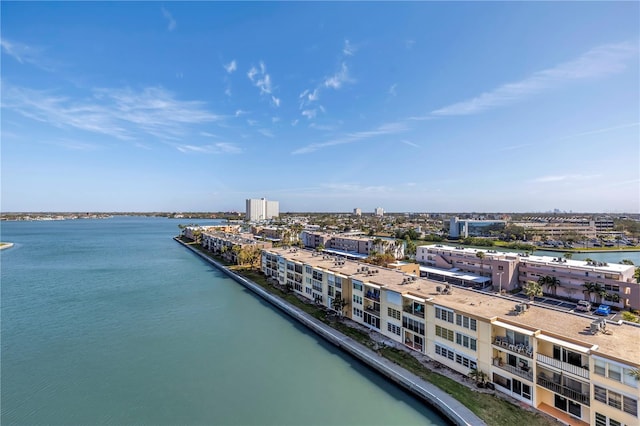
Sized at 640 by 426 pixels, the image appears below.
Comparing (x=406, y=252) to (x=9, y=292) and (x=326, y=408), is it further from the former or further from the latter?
(x=9, y=292)

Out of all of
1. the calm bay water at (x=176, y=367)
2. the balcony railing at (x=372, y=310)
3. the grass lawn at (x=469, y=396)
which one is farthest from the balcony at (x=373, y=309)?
the calm bay water at (x=176, y=367)

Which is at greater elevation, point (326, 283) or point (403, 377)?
point (326, 283)

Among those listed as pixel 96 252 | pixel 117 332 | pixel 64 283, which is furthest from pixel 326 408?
pixel 96 252

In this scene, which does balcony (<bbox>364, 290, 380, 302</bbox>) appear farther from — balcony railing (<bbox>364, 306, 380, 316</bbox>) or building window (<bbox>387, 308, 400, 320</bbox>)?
building window (<bbox>387, 308, 400, 320</bbox>)

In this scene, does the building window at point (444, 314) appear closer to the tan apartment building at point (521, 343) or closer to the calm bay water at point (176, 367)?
the tan apartment building at point (521, 343)

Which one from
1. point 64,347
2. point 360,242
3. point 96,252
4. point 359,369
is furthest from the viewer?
point 96,252

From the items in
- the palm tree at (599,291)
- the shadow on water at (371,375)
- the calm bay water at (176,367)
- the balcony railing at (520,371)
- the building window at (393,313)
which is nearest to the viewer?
the balcony railing at (520,371)

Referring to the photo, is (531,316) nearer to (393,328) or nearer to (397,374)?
(397,374)

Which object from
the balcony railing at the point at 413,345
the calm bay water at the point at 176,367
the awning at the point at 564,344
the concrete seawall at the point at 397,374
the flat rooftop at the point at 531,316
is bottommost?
the calm bay water at the point at 176,367
